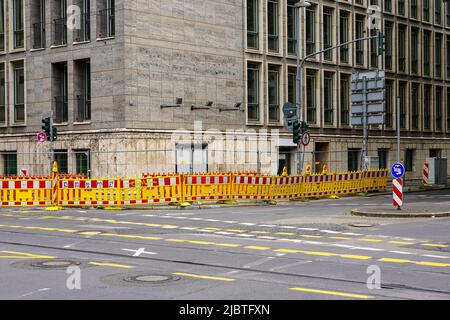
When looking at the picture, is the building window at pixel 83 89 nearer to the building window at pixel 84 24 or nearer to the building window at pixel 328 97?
the building window at pixel 84 24

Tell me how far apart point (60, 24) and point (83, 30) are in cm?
158

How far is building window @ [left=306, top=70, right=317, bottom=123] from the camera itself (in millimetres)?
44812

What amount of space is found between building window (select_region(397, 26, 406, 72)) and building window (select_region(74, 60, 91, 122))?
24.0 meters

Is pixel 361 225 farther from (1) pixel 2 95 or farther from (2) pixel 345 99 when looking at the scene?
(2) pixel 345 99

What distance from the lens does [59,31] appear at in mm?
37812

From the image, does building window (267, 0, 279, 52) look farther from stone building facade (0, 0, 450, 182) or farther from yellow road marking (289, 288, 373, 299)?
yellow road marking (289, 288, 373, 299)

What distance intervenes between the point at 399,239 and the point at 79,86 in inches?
965

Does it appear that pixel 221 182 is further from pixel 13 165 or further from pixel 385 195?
pixel 13 165

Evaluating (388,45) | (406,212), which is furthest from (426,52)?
A: (406,212)

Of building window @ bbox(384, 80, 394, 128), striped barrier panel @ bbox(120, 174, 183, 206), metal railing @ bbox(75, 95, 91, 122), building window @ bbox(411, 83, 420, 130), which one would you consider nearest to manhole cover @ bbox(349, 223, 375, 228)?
striped barrier panel @ bbox(120, 174, 183, 206)

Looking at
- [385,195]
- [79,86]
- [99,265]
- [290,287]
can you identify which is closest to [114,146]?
[79,86]

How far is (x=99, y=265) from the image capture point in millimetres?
11891

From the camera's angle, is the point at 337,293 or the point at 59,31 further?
the point at 59,31

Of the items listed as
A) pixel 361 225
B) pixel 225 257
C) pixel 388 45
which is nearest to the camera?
pixel 225 257
